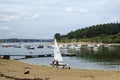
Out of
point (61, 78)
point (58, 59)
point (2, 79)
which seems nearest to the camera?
point (2, 79)

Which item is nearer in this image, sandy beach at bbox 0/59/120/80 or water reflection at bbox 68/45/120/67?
sandy beach at bbox 0/59/120/80

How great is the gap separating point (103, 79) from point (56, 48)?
33.9 metres

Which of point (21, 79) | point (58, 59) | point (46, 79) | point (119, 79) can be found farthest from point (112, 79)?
point (58, 59)

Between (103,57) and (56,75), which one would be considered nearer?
(56,75)

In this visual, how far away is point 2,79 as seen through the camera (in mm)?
27219

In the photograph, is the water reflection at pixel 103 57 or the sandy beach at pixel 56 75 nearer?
the sandy beach at pixel 56 75

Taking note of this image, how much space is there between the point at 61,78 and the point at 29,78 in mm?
2802

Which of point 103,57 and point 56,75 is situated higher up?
point 56,75

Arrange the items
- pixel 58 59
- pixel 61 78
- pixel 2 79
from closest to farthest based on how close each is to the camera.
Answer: pixel 2 79
pixel 61 78
pixel 58 59

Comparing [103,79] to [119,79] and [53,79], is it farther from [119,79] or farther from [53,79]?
[53,79]

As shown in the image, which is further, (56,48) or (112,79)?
(56,48)

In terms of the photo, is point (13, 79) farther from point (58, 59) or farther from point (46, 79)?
point (58, 59)

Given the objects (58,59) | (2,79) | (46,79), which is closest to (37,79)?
(46,79)

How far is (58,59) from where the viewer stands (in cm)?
5878
